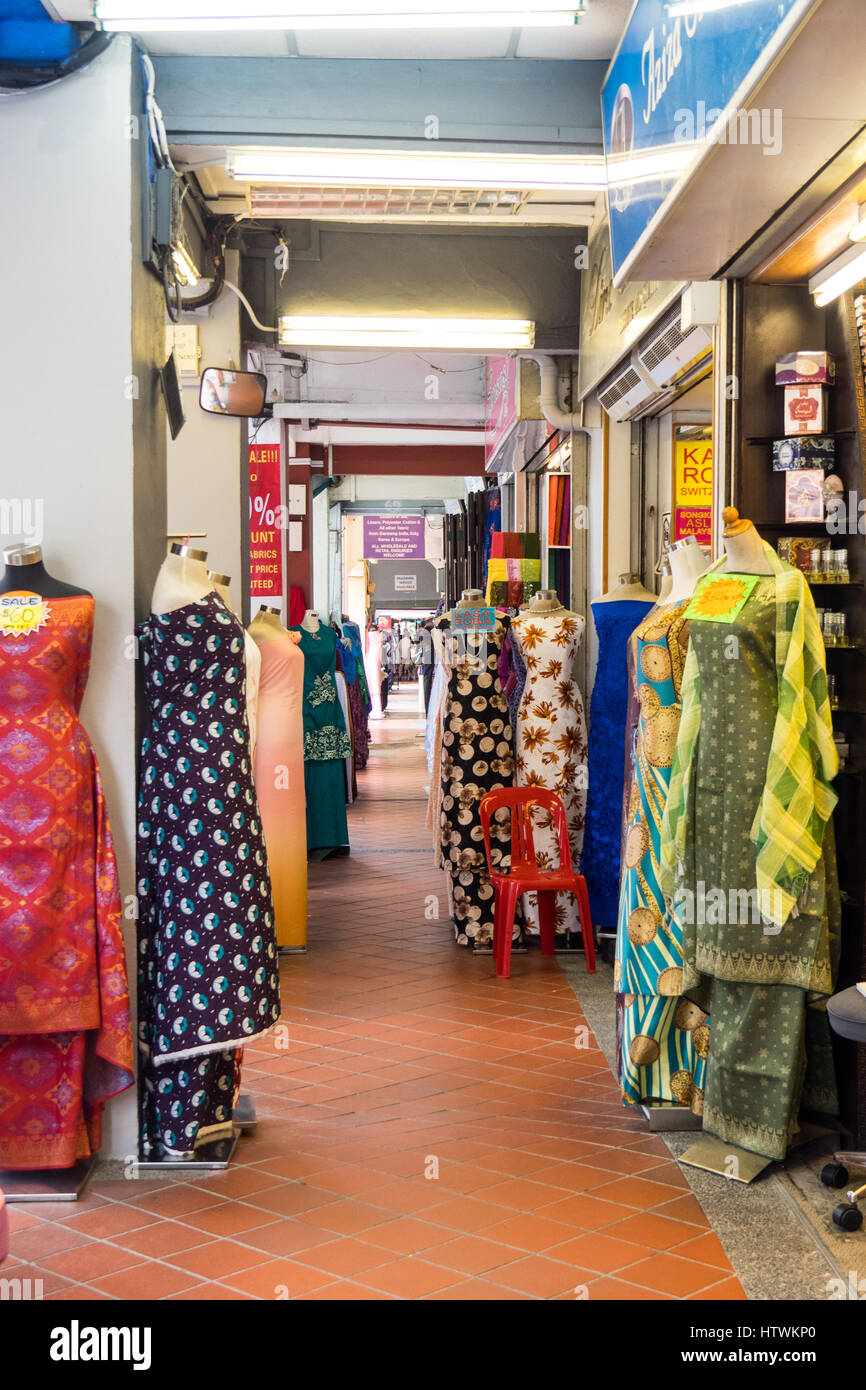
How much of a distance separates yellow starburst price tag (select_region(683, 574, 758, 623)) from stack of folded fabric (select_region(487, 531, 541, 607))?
3799mm

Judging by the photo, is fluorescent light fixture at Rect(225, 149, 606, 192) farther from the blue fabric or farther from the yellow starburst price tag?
the blue fabric

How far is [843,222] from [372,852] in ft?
20.0

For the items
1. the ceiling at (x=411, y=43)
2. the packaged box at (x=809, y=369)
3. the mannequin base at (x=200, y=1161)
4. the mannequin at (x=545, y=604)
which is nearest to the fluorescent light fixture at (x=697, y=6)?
the ceiling at (x=411, y=43)

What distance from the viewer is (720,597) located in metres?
3.36

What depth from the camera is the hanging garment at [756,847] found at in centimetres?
313

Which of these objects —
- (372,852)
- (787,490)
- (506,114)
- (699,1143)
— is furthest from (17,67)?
(372,852)

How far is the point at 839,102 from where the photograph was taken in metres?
2.59

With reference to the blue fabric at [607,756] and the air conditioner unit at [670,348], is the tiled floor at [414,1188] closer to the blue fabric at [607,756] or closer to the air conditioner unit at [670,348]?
the blue fabric at [607,756]

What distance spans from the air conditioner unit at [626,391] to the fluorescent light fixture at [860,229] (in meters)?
1.97

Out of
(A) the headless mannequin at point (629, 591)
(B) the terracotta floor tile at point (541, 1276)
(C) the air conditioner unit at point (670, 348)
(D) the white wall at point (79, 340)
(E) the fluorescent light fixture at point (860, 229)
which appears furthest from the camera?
(A) the headless mannequin at point (629, 591)

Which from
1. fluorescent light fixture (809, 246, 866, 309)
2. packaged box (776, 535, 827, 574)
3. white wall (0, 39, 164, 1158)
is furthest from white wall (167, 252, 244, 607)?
fluorescent light fixture (809, 246, 866, 309)

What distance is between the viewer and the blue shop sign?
2.44 m

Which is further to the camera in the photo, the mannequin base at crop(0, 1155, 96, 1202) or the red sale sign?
the red sale sign
